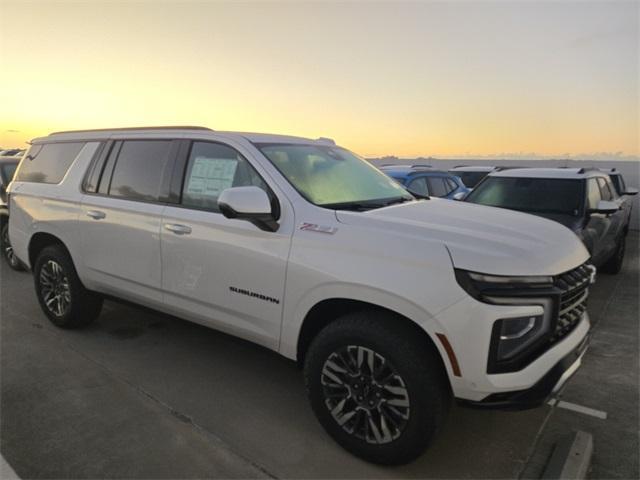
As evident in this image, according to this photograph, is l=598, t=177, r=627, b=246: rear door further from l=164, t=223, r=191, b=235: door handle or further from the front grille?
l=164, t=223, r=191, b=235: door handle

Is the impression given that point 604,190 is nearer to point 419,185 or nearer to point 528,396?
point 419,185

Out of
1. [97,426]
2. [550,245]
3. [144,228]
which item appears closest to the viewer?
[550,245]

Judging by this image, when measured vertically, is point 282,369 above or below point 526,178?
below

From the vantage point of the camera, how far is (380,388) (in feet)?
8.21

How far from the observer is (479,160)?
24891mm

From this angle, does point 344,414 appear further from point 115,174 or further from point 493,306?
point 115,174

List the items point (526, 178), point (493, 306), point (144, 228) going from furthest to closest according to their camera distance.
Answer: point (526, 178) → point (144, 228) → point (493, 306)

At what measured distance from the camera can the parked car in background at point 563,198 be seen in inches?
223

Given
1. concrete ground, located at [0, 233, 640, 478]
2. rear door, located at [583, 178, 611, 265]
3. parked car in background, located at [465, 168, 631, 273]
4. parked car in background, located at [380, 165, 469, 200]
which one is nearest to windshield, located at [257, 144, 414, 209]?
concrete ground, located at [0, 233, 640, 478]

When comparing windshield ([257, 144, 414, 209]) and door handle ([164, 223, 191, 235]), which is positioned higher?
windshield ([257, 144, 414, 209])

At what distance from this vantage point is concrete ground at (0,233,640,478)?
2.61 meters

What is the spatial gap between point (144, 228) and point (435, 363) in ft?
7.99

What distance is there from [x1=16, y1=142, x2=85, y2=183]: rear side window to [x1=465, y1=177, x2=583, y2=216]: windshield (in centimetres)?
496

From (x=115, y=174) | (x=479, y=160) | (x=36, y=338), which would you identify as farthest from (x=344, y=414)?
(x=479, y=160)
